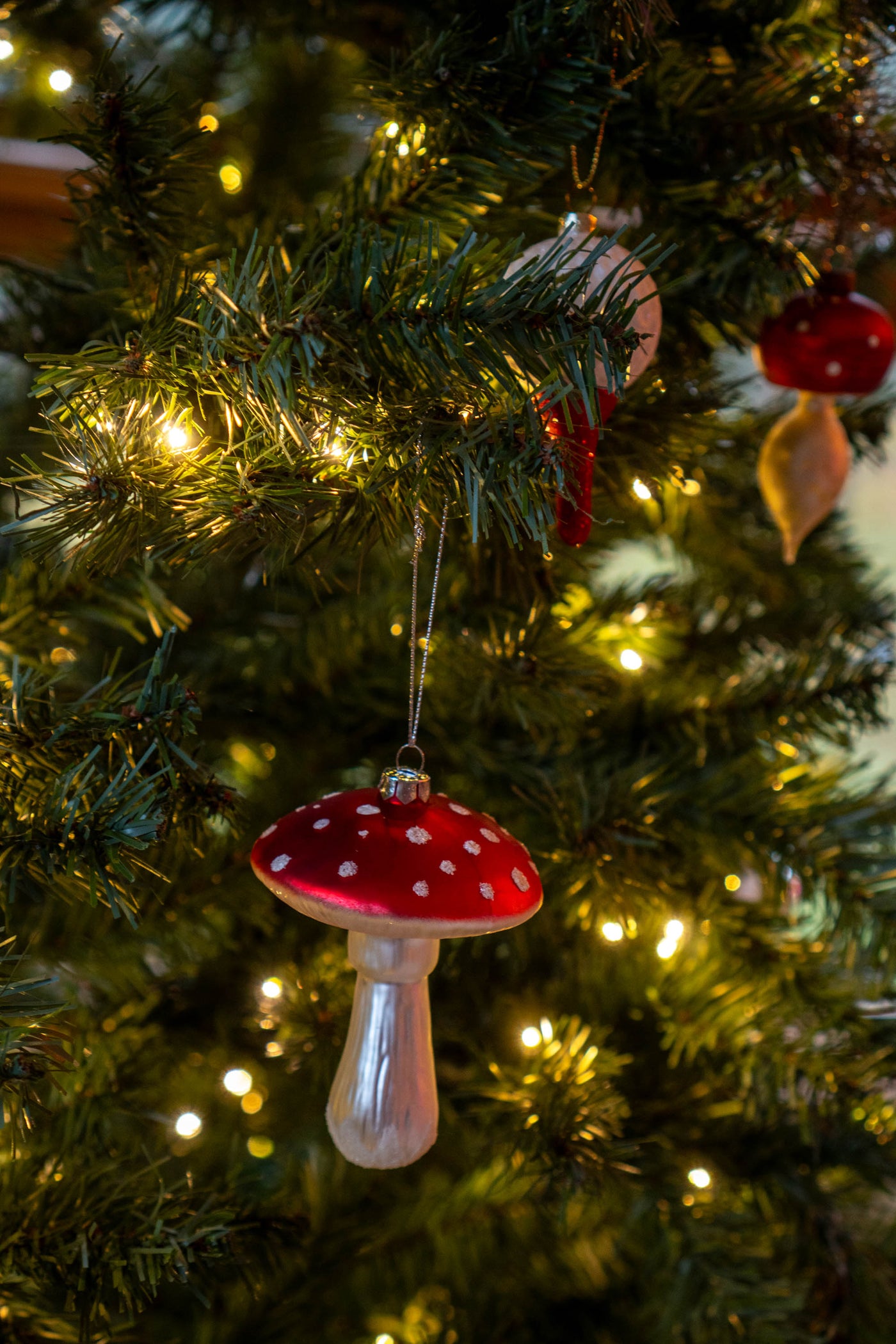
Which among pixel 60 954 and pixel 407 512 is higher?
pixel 407 512

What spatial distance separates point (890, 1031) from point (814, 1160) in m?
0.12

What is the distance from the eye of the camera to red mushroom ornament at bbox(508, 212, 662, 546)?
312mm

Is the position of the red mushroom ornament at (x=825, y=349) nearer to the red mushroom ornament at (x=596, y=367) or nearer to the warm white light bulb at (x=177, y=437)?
the red mushroom ornament at (x=596, y=367)

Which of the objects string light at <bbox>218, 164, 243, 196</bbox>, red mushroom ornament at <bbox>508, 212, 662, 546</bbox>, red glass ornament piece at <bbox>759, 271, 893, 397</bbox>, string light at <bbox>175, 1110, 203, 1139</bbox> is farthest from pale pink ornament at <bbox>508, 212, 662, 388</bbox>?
string light at <bbox>175, 1110, 203, 1139</bbox>

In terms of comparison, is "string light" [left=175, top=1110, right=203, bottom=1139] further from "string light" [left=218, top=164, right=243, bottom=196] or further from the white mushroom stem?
"string light" [left=218, top=164, right=243, bottom=196]

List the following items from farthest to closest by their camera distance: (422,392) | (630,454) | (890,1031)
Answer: (890,1031), (630,454), (422,392)

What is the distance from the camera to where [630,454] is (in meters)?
0.44

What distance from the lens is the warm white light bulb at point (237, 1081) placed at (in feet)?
1.74

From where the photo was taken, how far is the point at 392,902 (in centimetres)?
34

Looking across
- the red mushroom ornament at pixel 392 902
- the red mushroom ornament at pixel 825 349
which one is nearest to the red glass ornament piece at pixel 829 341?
the red mushroom ornament at pixel 825 349

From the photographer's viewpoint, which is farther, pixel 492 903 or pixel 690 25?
pixel 690 25

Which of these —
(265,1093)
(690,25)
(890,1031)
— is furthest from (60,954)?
(690,25)

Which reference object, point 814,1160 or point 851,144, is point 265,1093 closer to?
point 814,1160

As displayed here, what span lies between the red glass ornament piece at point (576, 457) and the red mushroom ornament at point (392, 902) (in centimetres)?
11
